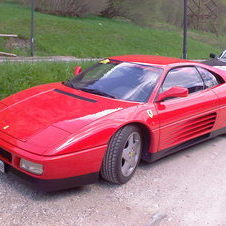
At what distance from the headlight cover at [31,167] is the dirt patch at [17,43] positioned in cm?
1338

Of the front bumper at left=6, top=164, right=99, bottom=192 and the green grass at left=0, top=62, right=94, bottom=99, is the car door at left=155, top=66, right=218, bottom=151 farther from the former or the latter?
the green grass at left=0, top=62, right=94, bottom=99

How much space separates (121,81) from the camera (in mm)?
4062

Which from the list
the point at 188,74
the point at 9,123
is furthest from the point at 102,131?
the point at 188,74

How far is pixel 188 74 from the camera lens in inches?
179

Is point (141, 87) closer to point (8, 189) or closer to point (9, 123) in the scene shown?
point (9, 123)

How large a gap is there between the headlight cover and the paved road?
1.07 feet

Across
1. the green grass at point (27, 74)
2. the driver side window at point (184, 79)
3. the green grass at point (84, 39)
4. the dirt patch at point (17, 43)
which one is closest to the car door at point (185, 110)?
the driver side window at point (184, 79)

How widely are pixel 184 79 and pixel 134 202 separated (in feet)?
6.18

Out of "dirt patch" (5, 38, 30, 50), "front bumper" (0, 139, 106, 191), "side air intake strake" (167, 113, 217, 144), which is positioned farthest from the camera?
"dirt patch" (5, 38, 30, 50)

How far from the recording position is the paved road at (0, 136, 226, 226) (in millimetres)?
2912

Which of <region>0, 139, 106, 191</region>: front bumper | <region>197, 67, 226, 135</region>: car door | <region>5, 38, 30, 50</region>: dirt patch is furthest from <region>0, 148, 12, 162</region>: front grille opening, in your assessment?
<region>5, 38, 30, 50</region>: dirt patch

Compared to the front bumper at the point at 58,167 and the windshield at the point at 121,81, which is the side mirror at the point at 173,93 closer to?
the windshield at the point at 121,81

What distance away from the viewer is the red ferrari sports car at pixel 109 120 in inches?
118

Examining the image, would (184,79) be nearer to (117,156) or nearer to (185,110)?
(185,110)
